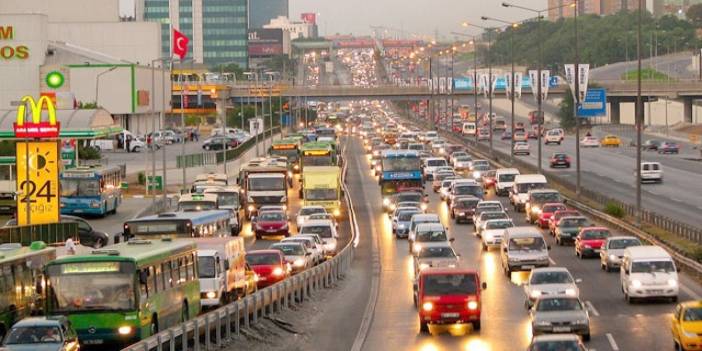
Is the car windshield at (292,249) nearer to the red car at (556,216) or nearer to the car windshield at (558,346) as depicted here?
the red car at (556,216)

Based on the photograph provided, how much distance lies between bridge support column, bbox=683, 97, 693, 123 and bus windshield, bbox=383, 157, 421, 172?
101110mm

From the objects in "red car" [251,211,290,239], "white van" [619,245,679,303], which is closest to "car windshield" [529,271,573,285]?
"white van" [619,245,679,303]

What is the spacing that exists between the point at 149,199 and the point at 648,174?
29.7 metres

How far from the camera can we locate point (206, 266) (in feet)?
128

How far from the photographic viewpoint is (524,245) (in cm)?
5025

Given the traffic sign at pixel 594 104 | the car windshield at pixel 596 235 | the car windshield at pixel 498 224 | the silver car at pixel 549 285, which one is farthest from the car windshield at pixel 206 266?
the traffic sign at pixel 594 104

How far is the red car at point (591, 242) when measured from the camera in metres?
54.8

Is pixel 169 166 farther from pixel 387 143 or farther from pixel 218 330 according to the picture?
pixel 218 330

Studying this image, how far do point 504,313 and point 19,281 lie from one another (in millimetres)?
12879

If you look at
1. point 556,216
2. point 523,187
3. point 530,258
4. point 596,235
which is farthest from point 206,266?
point 523,187

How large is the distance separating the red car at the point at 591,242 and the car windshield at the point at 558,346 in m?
27.5

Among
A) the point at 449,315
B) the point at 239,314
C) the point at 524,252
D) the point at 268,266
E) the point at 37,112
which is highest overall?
the point at 37,112

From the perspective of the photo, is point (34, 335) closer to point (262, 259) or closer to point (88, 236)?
point (262, 259)

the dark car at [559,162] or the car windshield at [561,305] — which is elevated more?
the dark car at [559,162]
